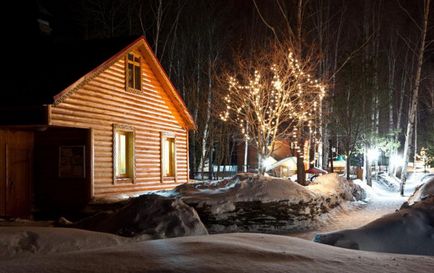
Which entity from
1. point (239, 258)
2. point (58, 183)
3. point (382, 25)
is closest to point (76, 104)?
point (58, 183)

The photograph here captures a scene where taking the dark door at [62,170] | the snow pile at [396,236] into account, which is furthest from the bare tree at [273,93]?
the snow pile at [396,236]

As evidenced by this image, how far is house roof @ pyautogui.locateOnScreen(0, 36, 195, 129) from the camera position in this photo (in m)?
14.6

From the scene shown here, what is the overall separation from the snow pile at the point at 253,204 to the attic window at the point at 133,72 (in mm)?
4890

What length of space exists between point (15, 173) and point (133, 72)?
6.14 meters

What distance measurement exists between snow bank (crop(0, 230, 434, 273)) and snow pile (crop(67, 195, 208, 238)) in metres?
2.69

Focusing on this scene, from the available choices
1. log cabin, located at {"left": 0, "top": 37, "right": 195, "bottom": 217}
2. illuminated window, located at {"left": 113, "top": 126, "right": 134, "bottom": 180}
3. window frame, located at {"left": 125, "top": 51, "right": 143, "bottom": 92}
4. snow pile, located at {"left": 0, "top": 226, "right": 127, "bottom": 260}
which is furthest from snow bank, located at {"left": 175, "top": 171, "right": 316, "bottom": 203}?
snow pile, located at {"left": 0, "top": 226, "right": 127, "bottom": 260}

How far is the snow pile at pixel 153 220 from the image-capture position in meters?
10.8

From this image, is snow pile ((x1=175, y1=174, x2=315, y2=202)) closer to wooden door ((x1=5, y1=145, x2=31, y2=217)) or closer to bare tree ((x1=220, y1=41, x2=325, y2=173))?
wooden door ((x1=5, y1=145, x2=31, y2=217))

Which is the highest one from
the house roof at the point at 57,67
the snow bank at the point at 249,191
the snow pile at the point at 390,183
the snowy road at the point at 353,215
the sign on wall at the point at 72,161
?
the house roof at the point at 57,67

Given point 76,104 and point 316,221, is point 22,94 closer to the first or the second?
point 76,104

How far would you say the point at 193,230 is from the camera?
36.1 ft

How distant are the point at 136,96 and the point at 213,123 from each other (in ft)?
82.5

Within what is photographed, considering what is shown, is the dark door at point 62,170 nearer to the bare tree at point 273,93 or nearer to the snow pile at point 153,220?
Result: the snow pile at point 153,220

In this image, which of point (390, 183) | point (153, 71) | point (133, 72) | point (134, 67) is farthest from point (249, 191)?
point (390, 183)
